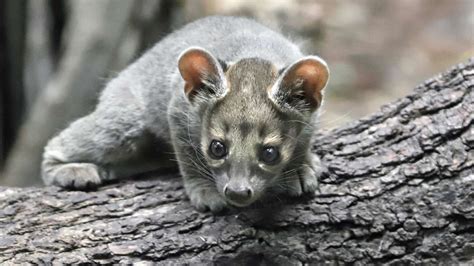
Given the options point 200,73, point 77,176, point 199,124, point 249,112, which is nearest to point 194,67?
point 200,73

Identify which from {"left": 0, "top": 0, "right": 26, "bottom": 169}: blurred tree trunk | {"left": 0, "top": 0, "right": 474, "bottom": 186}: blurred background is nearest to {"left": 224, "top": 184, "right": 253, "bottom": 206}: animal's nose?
{"left": 0, "top": 0, "right": 474, "bottom": 186}: blurred background

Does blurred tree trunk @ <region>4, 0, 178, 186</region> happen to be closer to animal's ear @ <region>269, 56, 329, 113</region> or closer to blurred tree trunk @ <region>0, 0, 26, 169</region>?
blurred tree trunk @ <region>0, 0, 26, 169</region>

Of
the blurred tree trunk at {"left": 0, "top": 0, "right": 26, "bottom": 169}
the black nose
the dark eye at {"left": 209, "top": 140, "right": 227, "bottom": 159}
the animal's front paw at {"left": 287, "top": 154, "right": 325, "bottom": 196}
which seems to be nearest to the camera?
the black nose

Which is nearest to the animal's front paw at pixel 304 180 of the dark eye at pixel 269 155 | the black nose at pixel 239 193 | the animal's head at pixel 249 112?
the animal's head at pixel 249 112

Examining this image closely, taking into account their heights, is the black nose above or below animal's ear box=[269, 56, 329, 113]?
below

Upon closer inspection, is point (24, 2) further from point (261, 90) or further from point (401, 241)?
point (401, 241)

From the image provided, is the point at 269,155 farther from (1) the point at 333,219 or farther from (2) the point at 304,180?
(1) the point at 333,219

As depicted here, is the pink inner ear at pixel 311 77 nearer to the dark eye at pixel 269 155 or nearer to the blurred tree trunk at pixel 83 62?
the dark eye at pixel 269 155
